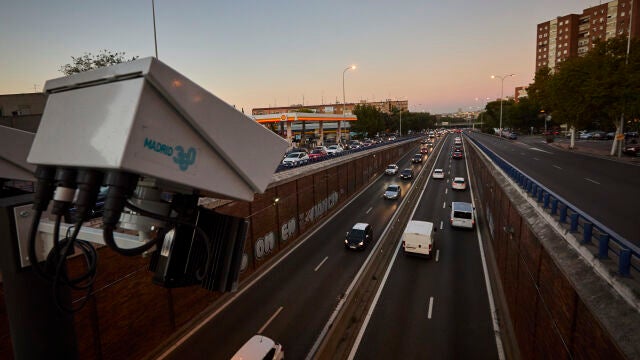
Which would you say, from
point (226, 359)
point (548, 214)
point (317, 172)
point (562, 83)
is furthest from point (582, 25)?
point (226, 359)

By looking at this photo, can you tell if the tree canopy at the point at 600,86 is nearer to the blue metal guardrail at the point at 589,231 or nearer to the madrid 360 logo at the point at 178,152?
the blue metal guardrail at the point at 589,231

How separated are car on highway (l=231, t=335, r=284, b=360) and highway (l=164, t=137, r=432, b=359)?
5.60ft

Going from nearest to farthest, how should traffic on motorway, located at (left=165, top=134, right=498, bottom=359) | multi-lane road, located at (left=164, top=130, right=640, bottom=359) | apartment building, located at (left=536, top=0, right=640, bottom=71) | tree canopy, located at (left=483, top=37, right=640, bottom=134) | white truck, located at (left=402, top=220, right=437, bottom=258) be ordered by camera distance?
multi-lane road, located at (left=164, top=130, right=640, bottom=359) → traffic on motorway, located at (left=165, top=134, right=498, bottom=359) → white truck, located at (left=402, top=220, right=437, bottom=258) → tree canopy, located at (left=483, top=37, right=640, bottom=134) → apartment building, located at (left=536, top=0, right=640, bottom=71)

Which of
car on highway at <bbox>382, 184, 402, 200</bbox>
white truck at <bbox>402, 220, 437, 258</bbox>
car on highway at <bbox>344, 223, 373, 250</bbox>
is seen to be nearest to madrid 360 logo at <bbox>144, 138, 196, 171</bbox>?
white truck at <bbox>402, 220, 437, 258</bbox>

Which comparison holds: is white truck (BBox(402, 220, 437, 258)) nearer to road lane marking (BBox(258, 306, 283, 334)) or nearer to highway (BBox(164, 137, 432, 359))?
highway (BBox(164, 137, 432, 359))

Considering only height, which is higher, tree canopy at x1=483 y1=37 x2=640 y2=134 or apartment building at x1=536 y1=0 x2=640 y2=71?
apartment building at x1=536 y1=0 x2=640 y2=71

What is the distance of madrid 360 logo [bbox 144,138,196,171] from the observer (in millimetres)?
2104

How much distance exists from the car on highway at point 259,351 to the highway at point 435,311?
11.3 ft

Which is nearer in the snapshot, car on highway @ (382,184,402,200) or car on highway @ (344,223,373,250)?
car on highway @ (344,223,373,250)

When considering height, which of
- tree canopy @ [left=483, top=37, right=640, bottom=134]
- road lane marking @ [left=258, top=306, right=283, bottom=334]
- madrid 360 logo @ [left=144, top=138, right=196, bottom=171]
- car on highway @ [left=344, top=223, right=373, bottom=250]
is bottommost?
road lane marking @ [left=258, top=306, right=283, bottom=334]

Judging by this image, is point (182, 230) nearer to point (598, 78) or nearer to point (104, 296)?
point (104, 296)

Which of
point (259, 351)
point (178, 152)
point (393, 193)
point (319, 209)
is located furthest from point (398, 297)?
point (393, 193)

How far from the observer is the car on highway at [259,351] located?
10898 mm

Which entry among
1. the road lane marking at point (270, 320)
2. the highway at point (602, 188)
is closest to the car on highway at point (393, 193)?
the highway at point (602, 188)
